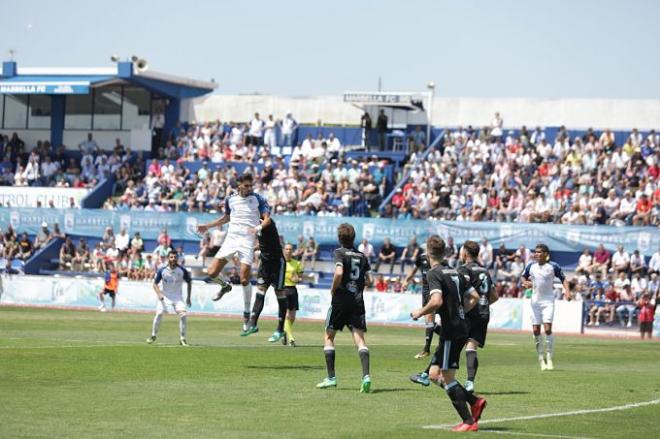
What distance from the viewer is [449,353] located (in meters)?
13.1

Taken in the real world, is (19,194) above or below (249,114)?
below

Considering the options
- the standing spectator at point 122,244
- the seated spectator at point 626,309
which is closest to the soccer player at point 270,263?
the seated spectator at point 626,309

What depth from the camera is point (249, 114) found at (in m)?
61.4

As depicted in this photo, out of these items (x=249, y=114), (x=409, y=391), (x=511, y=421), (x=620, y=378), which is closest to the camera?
(x=511, y=421)

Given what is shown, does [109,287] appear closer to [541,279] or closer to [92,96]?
[92,96]

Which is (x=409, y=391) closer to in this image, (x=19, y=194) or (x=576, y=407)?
(x=576, y=407)

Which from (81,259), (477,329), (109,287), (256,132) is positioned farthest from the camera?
(256,132)

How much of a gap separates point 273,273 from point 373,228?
24724 mm

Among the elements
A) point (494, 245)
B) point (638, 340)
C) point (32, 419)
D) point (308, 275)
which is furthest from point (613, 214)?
point (32, 419)

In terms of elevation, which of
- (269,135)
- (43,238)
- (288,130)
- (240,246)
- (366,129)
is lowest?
(43,238)

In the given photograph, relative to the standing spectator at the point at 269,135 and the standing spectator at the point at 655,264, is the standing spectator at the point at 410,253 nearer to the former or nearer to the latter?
the standing spectator at the point at 655,264

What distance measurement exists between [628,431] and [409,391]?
4.04 metres

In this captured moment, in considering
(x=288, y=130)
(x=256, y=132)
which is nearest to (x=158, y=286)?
(x=288, y=130)

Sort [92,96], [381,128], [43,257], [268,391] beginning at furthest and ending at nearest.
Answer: [92,96] → [381,128] → [43,257] → [268,391]
